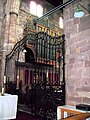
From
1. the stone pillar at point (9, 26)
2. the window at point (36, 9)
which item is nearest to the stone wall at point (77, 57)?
the stone pillar at point (9, 26)

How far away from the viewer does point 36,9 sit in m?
11.9

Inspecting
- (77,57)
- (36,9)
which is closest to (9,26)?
(36,9)

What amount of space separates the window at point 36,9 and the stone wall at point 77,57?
25.1 feet

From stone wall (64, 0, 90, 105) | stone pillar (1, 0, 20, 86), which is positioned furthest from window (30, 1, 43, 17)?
stone wall (64, 0, 90, 105)

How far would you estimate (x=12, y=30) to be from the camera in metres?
9.06

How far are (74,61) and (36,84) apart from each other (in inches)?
70.2

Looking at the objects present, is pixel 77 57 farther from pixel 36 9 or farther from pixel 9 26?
pixel 36 9

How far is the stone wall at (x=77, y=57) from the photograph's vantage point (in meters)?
3.73

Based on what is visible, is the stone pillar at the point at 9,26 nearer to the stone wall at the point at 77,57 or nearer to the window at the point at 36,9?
the window at the point at 36,9

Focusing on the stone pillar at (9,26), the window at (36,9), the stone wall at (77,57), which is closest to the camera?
the stone wall at (77,57)

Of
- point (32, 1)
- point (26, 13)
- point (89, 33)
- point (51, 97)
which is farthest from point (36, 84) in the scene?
point (32, 1)

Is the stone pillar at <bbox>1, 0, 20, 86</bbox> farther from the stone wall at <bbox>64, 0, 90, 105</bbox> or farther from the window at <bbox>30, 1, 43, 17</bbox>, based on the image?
the stone wall at <bbox>64, 0, 90, 105</bbox>

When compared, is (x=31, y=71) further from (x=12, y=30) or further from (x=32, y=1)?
(x=32, y=1)

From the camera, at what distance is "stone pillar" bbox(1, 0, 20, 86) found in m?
8.83
